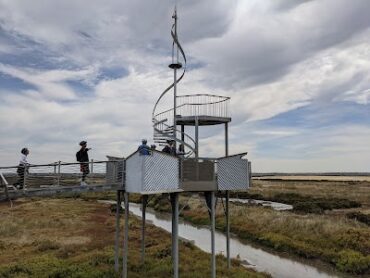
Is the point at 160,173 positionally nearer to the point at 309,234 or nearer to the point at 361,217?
the point at 309,234

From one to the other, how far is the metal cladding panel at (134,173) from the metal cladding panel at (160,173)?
0.69 feet

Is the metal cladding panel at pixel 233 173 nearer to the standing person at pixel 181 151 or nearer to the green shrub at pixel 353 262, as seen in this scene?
the standing person at pixel 181 151

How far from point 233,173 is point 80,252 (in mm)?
14716

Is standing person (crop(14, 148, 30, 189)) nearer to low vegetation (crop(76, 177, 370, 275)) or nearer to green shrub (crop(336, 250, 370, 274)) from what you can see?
low vegetation (crop(76, 177, 370, 275))

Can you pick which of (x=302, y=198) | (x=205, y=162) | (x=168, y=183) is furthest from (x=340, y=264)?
(x=302, y=198)

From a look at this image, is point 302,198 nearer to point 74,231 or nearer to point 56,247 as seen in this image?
point 74,231

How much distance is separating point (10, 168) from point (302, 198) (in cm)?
6822

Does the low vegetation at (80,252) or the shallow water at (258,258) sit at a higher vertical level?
the low vegetation at (80,252)

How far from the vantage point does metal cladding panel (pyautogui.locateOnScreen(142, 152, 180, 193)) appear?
18469 millimetres

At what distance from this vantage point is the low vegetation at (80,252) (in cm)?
2544

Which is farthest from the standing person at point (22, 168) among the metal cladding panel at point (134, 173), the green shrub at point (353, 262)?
the green shrub at point (353, 262)

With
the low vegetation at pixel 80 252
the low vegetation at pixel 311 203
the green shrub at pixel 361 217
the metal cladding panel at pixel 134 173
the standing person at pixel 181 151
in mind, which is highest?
the standing person at pixel 181 151

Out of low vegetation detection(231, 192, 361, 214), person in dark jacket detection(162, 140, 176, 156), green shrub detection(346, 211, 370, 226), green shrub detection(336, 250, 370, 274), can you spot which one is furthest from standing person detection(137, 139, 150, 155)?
low vegetation detection(231, 192, 361, 214)

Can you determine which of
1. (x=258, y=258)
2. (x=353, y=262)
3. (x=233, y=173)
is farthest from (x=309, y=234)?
(x=233, y=173)
